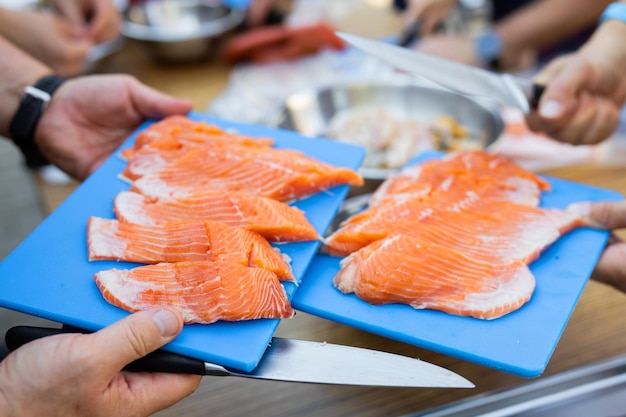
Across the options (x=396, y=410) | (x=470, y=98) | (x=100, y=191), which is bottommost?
(x=396, y=410)

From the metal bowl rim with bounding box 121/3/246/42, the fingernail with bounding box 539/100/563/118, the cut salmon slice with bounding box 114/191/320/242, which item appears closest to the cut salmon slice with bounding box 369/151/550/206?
the fingernail with bounding box 539/100/563/118

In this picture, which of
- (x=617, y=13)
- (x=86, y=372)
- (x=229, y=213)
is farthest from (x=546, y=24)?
(x=86, y=372)

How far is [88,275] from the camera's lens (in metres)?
1.58

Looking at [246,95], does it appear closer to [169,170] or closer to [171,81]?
[171,81]

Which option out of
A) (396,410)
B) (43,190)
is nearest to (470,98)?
(396,410)

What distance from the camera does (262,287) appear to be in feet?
4.83

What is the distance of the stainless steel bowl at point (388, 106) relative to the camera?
104 inches

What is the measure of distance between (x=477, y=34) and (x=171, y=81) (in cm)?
181

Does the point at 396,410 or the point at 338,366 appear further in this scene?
the point at 396,410

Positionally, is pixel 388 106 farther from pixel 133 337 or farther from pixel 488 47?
pixel 133 337

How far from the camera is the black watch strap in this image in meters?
2.29

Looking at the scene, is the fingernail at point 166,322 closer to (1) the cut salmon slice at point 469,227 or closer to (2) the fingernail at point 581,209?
(1) the cut salmon slice at point 469,227

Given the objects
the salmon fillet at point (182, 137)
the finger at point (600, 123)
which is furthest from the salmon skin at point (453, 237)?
the salmon fillet at point (182, 137)

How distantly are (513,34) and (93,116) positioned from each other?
2.31m
